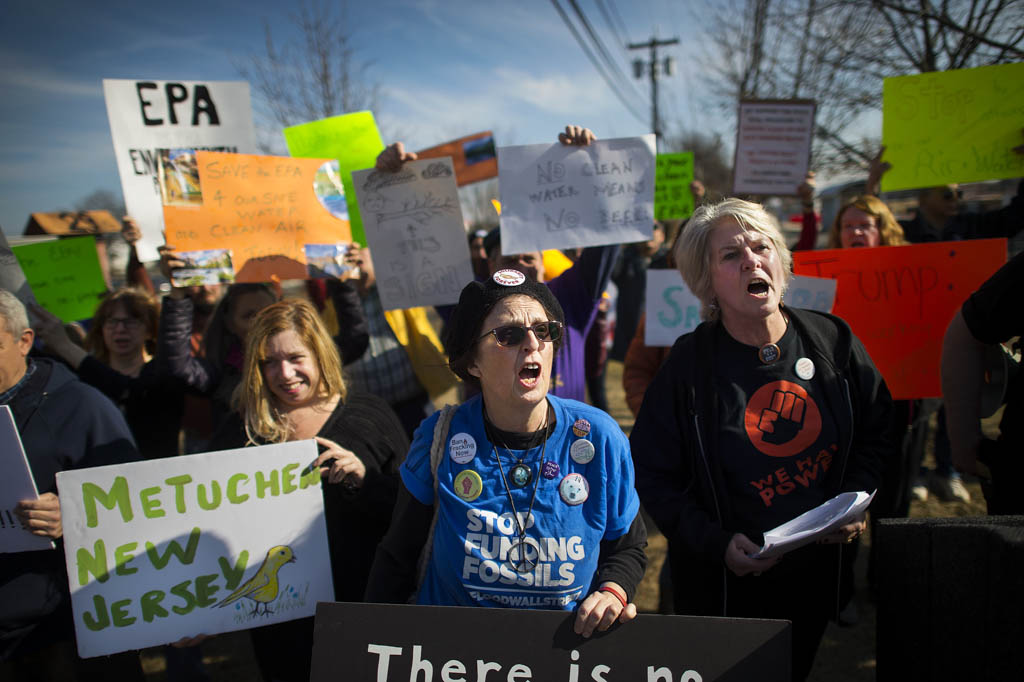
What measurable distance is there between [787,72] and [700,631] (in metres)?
8.90

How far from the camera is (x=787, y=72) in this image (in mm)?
8133

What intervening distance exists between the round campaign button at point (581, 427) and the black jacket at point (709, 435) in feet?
1.12

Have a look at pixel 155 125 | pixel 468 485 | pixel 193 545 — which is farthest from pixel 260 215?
pixel 468 485

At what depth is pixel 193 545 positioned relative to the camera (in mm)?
1945

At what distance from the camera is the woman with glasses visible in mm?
2844

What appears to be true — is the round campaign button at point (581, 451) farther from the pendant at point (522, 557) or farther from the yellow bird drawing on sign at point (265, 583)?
the yellow bird drawing on sign at point (265, 583)

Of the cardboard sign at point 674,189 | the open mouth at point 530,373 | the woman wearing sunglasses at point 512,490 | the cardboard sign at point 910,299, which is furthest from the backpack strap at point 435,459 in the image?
the cardboard sign at point 674,189

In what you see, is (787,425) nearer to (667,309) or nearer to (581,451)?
(581,451)

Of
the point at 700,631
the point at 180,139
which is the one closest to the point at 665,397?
the point at 700,631

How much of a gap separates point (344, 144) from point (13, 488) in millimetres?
2303

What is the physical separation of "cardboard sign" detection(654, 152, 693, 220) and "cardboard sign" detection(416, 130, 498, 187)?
244 centimetres

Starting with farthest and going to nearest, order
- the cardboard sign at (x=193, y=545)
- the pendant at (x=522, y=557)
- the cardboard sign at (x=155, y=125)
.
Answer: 1. the cardboard sign at (x=155, y=125)
2. the cardboard sign at (x=193, y=545)
3. the pendant at (x=522, y=557)

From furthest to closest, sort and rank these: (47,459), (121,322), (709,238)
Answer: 1. (121,322)
2. (47,459)
3. (709,238)

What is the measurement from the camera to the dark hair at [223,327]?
9.96 feet
